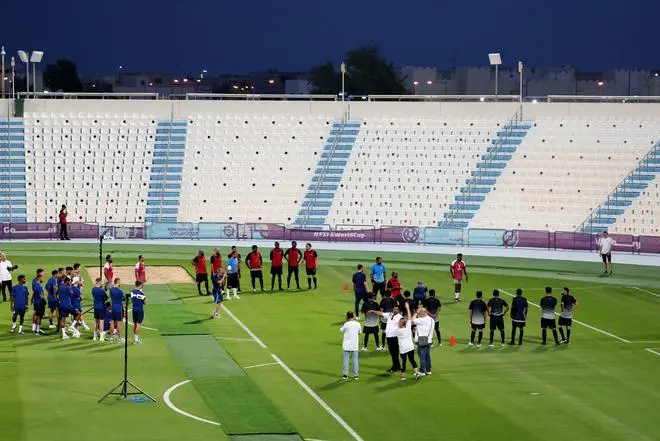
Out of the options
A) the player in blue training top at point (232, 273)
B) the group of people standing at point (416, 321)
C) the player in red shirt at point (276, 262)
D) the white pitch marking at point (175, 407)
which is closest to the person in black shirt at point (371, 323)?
the group of people standing at point (416, 321)

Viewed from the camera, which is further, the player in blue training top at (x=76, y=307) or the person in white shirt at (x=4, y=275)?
the person in white shirt at (x=4, y=275)

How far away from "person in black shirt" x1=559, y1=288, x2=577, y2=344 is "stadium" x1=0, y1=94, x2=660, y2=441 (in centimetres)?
67

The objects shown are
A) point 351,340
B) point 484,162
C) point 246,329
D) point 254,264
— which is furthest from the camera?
point 484,162

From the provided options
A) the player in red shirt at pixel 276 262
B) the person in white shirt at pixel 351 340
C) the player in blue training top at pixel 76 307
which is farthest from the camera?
the player in red shirt at pixel 276 262

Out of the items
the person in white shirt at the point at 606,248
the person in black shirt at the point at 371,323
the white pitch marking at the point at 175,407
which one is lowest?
the white pitch marking at the point at 175,407

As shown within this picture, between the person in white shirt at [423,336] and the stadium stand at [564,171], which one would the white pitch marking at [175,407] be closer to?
the person in white shirt at [423,336]

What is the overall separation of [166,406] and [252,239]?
35378 mm

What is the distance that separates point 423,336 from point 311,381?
2.86 meters

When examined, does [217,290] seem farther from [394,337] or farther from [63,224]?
[63,224]

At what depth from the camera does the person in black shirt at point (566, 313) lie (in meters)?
32.2

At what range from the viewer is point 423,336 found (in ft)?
91.4

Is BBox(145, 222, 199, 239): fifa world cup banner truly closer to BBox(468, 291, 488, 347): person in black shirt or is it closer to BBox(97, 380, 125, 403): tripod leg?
BBox(468, 291, 488, 347): person in black shirt

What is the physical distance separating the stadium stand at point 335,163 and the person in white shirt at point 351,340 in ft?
111

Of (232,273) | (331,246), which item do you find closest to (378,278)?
(232,273)
